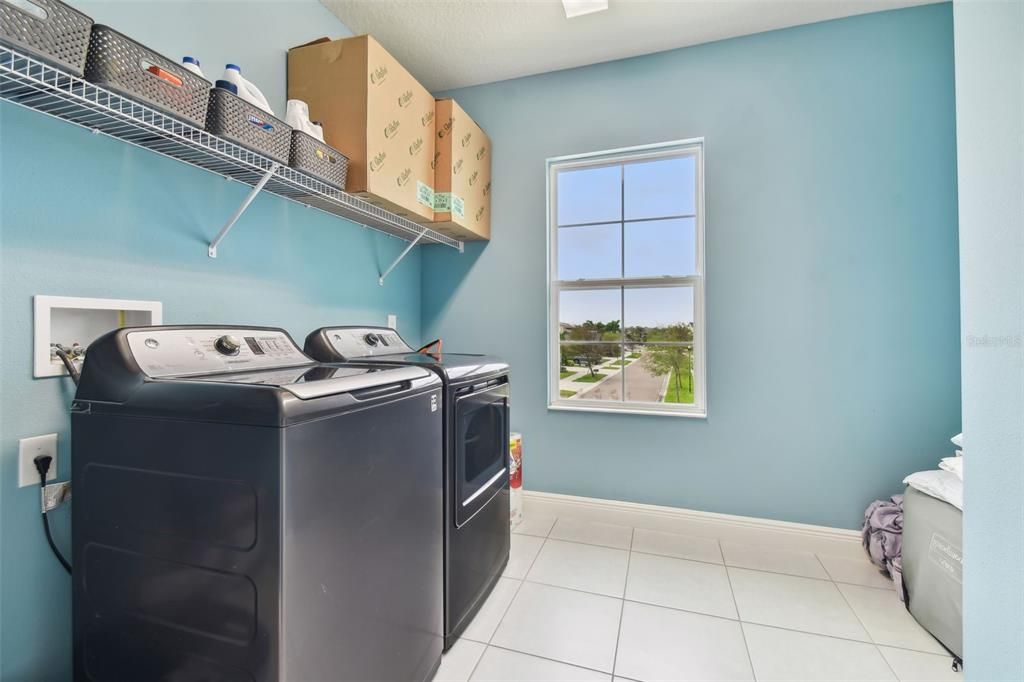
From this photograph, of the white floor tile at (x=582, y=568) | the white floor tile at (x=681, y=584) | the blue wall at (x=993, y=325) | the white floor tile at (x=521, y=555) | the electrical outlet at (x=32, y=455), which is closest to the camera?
the blue wall at (x=993, y=325)

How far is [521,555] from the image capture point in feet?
7.36

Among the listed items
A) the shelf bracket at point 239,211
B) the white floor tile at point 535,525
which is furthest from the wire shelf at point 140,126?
the white floor tile at point 535,525

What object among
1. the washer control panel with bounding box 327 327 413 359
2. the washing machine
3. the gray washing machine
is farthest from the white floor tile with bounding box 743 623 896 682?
the washer control panel with bounding box 327 327 413 359

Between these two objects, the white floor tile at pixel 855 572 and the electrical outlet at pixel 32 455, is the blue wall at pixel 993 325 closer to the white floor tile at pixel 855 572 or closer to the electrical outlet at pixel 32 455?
the white floor tile at pixel 855 572

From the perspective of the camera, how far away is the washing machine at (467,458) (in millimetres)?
→ 1529

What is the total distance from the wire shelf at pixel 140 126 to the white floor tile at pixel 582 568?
6.41ft

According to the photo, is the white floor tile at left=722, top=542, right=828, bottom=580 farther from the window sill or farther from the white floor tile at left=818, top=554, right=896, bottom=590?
the window sill

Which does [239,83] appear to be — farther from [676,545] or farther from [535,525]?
[676,545]

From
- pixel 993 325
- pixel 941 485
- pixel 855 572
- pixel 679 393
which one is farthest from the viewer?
pixel 679 393

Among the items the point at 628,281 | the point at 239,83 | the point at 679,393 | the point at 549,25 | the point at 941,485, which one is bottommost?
the point at 941,485

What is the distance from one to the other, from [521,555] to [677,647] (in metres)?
0.86

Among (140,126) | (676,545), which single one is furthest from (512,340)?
(140,126)

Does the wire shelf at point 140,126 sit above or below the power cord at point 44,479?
above

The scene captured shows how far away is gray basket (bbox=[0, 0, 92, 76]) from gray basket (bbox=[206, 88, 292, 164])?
302 mm
